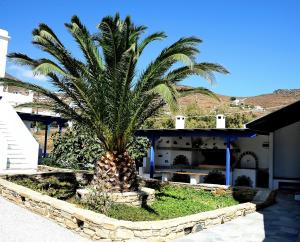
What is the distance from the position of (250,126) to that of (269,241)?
17.3ft

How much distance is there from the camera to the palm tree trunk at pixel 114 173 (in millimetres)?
11539

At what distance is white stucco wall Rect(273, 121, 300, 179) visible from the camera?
17297 mm

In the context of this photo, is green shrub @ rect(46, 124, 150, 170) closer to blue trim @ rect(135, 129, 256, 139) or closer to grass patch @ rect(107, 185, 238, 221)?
blue trim @ rect(135, 129, 256, 139)

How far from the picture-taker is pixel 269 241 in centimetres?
814

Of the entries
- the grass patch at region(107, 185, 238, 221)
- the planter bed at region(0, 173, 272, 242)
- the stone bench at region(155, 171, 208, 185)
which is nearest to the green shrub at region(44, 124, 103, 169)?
the stone bench at region(155, 171, 208, 185)

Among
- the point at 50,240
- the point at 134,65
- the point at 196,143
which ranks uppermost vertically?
the point at 134,65

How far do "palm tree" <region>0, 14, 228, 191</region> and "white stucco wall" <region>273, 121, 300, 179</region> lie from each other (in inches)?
300

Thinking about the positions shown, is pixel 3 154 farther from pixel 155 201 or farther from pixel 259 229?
pixel 259 229

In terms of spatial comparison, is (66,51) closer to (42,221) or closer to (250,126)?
(42,221)

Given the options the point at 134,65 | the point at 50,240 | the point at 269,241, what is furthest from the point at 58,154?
the point at 269,241

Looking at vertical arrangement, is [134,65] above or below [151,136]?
above

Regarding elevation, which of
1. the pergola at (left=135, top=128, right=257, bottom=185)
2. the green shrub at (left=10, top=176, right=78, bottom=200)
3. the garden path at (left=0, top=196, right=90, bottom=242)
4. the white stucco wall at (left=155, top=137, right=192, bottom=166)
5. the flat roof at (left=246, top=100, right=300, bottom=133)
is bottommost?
the garden path at (left=0, top=196, right=90, bottom=242)

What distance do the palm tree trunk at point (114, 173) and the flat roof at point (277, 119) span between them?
4.42m

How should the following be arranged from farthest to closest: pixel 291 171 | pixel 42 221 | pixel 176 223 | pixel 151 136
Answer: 1. pixel 151 136
2. pixel 291 171
3. pixel 42 221
4. pixel 176 223
